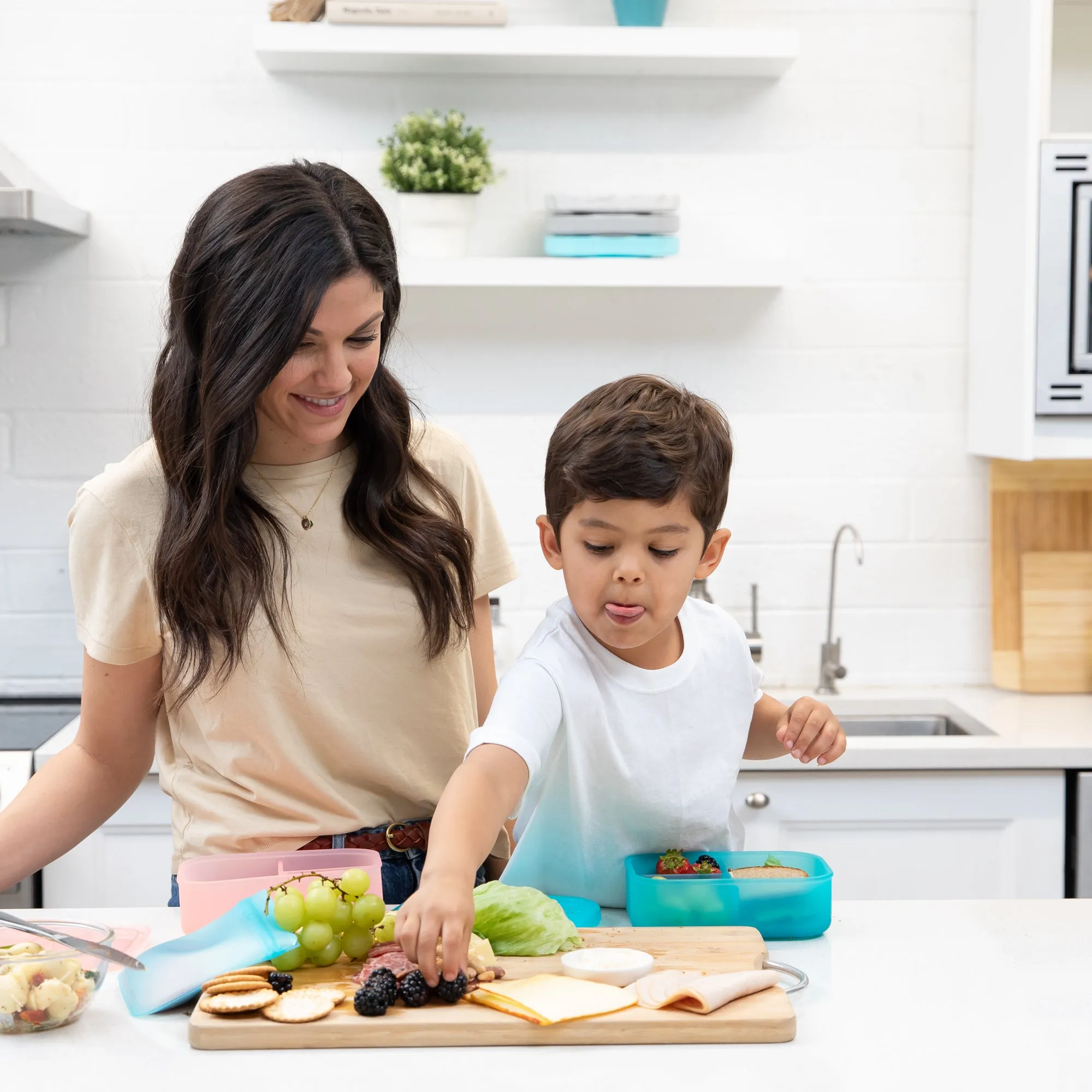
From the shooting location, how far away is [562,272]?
2.42 m

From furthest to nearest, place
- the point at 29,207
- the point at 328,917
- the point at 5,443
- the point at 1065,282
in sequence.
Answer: the point at 5,443 → the point at 1065,282 → the point at 29,207 → the point at 328,917

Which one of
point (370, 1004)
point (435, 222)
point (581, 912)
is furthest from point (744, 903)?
point (435, 222)

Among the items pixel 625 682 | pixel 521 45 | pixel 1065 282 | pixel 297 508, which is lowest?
pixel 625 682

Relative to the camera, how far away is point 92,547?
1.34m

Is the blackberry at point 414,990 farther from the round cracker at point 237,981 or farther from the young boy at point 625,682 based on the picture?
the young boy at point 625,682

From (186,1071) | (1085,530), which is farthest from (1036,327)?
(186,1071)

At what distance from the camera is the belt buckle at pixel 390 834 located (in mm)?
1391

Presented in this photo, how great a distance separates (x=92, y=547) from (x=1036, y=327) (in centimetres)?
173

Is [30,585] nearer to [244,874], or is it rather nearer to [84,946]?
[244,874]

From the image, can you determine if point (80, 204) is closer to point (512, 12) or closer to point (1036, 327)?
point (512, 12)

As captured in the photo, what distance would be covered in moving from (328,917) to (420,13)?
180 centimetres

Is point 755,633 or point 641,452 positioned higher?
point 641,452

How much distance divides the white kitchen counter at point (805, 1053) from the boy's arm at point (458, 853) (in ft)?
0.25

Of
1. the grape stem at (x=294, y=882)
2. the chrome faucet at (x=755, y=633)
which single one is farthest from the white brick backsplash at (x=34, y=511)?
the grape stem at (x=294, y=882)
